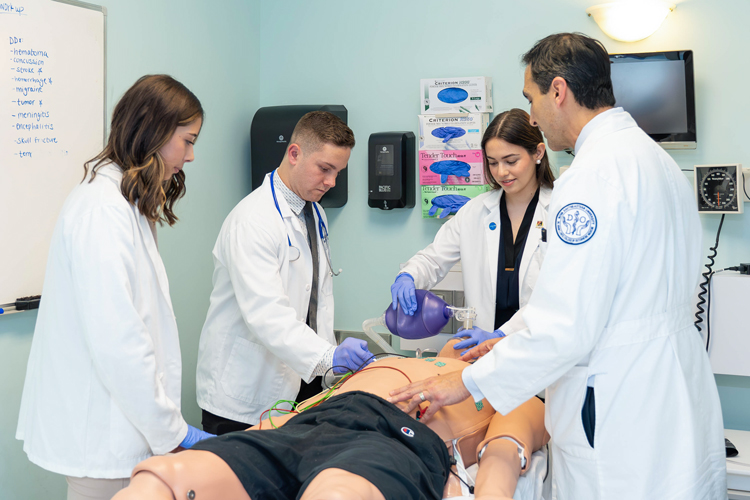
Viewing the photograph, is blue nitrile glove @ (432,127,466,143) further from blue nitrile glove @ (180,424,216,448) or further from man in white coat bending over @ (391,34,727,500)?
blue nitrile glove @ (180,424,216,448)

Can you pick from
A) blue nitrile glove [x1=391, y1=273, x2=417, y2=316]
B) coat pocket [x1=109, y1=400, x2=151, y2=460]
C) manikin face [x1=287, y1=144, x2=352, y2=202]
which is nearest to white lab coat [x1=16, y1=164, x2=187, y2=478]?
coat pocket [x1=109, y1=400, x2=151, y2=460]

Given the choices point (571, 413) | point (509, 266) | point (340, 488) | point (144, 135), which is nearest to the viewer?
point (340, 488)

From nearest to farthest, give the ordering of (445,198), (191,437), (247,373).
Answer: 1. (191,437)
2. (247,373)
3. (445,198)

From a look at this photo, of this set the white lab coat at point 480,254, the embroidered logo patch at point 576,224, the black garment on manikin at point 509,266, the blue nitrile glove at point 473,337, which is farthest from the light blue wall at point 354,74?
the embroidered logo patch at point 576,224

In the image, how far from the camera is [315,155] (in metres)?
1.79

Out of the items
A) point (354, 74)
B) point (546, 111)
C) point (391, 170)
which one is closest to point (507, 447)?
point (546, 111)

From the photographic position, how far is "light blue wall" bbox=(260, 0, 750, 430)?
7.43 ft

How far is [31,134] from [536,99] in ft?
4.81

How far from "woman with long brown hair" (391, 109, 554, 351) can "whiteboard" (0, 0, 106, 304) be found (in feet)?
3.68

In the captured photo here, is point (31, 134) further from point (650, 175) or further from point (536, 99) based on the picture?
point (650, 175)

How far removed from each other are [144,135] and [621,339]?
1072 millimetres

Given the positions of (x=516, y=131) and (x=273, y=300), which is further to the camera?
(x=516, y=131)

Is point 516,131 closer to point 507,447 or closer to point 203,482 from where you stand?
point 507,447

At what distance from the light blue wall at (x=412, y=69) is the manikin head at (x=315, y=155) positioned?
971 millimetres
